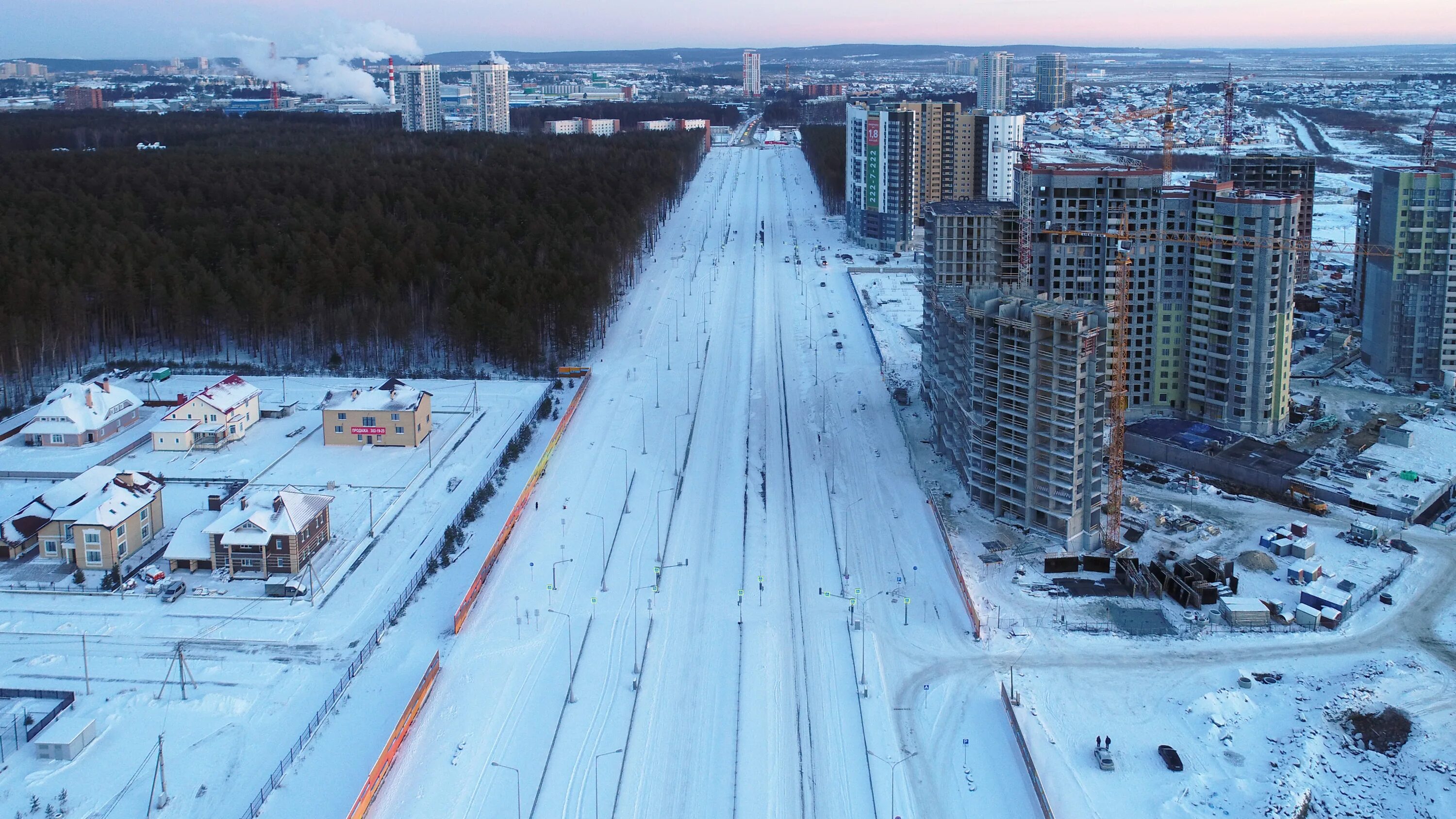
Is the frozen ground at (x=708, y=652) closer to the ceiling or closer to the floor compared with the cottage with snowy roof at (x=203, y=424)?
closer to the floor

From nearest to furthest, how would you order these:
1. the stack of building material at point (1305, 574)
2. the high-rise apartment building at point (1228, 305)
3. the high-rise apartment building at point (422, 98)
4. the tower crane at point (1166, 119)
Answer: the stack of building material at point (1305, 574) → the high-rise apartment building at point (1228, 305) → the tower crane at point (1166, 119) → the high-rise apartment building at point (422, 98)

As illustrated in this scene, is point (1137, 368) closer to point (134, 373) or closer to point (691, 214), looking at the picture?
point (134, 373)

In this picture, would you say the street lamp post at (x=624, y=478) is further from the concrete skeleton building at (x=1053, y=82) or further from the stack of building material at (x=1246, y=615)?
the concrete skeleton building at (x=1053, y=82)

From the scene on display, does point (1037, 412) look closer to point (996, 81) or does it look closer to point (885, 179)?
point (885, 179)

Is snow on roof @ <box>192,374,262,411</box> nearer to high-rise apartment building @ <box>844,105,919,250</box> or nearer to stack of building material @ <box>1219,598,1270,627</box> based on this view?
stack of building material @ <box>1219,598,1270,627</box>

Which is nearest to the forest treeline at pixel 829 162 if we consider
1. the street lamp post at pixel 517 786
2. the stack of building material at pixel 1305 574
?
the stack of building material at pixel 1305 574
